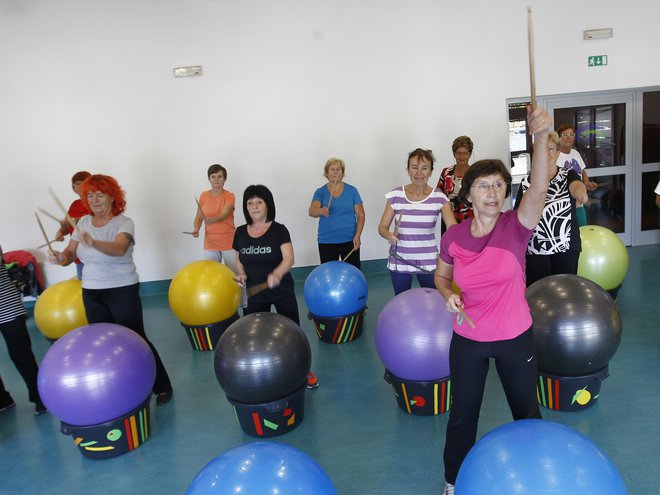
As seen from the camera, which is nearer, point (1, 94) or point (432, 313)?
point (432, 313)

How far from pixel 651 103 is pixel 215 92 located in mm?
5769

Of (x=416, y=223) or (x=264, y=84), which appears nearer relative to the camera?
(x=416, y=223)

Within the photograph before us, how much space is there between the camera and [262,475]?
1.52 m

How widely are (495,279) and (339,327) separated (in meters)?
2.53

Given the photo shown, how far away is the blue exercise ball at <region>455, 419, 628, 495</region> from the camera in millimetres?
1442

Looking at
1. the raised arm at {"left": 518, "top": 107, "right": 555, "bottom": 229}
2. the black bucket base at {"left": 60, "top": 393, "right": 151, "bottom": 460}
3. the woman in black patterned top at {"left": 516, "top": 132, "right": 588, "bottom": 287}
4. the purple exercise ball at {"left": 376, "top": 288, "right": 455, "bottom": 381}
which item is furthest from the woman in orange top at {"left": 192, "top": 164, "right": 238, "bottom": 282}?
the raised arm at {"left": 518, "top": 107, "right": 555, "bottom": 229}

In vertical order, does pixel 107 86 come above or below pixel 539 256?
above

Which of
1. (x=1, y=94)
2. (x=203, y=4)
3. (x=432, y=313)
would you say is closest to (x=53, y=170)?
(x=1, y=94)

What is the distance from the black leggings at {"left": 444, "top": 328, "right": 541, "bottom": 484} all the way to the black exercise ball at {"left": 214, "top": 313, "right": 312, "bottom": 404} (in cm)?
105

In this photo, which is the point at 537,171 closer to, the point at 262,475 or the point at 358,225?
the point at 262,475

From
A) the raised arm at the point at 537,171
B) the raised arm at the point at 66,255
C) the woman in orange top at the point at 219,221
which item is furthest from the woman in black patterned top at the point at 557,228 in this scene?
the raised arm at the point at 66,255

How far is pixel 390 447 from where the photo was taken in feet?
8.77

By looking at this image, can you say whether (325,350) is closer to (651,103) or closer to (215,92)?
(215,92)

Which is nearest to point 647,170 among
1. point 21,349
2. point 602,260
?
point 602,260
